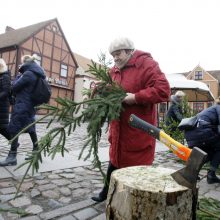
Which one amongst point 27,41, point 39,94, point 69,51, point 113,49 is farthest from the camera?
point 69,51

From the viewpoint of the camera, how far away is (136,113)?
3.04 metres

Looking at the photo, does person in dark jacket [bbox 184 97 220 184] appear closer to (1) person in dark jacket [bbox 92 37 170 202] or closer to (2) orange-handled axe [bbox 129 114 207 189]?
(1) person in dark jacket [bbox 92 37 170 202]

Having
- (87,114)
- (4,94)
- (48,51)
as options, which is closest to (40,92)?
(4,94)

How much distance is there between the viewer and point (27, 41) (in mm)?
28719

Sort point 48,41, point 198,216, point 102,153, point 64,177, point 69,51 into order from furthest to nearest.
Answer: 1. point 69,51
2. point 48,41
3. point 102,153
4. point 64,177
5. point 198,216

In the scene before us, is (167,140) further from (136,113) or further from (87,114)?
(87,114)

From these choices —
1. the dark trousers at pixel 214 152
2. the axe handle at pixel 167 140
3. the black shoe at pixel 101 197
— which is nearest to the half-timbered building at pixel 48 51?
the dark trousers at pixel 214 152

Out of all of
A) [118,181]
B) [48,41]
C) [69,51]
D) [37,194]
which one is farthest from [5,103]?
[69,51]

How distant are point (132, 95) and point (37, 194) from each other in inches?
73.0

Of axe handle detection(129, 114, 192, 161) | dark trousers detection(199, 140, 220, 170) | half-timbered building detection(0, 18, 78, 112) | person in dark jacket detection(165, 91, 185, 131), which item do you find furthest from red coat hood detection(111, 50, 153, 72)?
half-timbered building detection(0, 18, 78, 112)

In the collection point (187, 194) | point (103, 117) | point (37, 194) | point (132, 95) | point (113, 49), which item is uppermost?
point (113, 49)

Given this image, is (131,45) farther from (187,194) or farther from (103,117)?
(187,194)

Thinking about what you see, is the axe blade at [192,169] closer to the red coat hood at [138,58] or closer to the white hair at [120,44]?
the red coat hood at [138,58]

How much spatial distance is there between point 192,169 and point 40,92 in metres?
3.79
